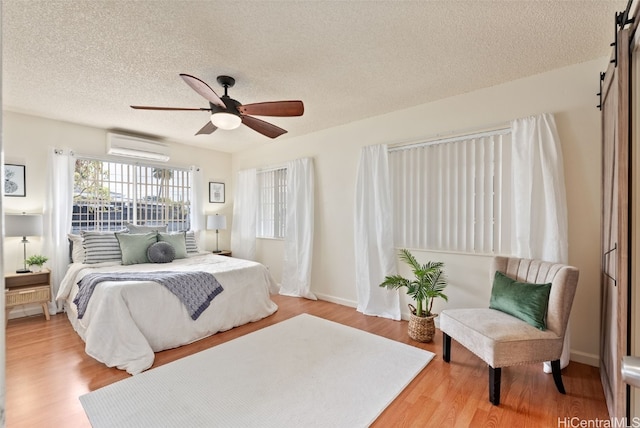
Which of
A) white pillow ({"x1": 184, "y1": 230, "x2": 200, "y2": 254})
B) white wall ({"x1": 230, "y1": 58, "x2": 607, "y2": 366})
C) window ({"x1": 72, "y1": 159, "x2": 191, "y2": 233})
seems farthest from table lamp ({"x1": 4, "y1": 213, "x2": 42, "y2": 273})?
white wall ({"x1": 230, "y1": 58, "x2": 607, "y2": 366})

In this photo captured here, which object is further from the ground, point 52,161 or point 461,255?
point 52,161

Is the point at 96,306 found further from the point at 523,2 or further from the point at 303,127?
the point at 523,2

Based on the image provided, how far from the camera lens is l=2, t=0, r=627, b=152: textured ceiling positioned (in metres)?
1.94

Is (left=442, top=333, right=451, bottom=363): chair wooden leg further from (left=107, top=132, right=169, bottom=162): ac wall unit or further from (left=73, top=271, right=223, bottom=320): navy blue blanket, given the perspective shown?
(left=107, top=132, right=169, bottom=162): ac wall unit

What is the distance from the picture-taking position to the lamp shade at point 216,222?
523 cm

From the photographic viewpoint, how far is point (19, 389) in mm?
2170

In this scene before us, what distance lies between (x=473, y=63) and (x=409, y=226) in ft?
5.87

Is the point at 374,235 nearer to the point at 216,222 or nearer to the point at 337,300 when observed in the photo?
the point at 337,300

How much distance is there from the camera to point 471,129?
3127 mm

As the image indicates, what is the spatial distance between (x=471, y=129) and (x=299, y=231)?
267cm

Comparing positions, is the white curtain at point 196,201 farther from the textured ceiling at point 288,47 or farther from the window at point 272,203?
the textured ceiling at point 288,47

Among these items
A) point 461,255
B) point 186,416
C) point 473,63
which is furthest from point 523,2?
point 186,416

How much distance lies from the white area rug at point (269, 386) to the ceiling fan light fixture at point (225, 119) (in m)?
2.06

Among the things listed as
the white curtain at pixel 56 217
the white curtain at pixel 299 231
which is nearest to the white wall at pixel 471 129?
the white curtain at pixel 299 231
